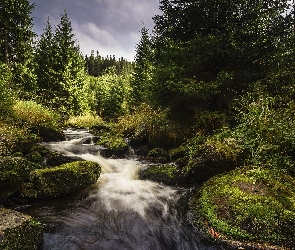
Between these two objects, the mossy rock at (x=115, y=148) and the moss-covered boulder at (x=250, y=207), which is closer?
the moss-covered boulder at (x=250, y=207)

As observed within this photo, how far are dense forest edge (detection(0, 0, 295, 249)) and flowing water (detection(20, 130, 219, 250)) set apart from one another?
38 centimetres

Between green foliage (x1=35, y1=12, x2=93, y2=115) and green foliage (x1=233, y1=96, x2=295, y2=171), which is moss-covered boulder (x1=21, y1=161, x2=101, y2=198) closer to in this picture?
green foliage (x1=233, y1=96, x2=295, y2=171)

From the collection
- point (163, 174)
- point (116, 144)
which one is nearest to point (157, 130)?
point (116, 144)

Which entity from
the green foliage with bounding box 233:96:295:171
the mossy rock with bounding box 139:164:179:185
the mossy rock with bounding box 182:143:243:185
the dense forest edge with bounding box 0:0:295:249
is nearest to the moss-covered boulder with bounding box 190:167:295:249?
the dense forest edge with bounding box 0:0:295:249

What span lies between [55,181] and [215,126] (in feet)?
20.3

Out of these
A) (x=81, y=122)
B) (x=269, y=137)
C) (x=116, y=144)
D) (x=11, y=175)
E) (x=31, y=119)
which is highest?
(x=269, y=137)

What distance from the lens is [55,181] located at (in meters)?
6.34

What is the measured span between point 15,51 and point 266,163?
21.3m

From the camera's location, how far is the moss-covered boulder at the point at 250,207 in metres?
4.38

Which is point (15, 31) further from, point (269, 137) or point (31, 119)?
point (269, 137)

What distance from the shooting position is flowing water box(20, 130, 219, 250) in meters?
4.63

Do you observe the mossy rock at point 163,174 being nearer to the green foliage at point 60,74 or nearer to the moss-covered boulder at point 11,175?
the moss-covered boulder at point 11,175

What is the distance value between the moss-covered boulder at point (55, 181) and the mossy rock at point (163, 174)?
2115mm

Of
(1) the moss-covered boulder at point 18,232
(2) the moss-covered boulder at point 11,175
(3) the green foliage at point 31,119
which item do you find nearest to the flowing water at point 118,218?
(1) the moss-covered boulder at point 18,232
